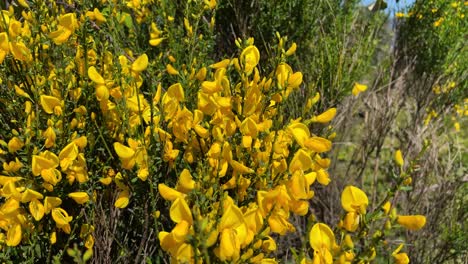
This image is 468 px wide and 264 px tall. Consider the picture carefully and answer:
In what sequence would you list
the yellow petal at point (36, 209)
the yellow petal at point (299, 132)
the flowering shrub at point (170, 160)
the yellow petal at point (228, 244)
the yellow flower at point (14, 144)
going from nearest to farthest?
the yellow petal at point (228, 244) → the flowering shrub at point (170, 160) → the yellow petal at point (299, 132) → the yellow petal at point (36, 209) → the yellow flower at point (14, 144)

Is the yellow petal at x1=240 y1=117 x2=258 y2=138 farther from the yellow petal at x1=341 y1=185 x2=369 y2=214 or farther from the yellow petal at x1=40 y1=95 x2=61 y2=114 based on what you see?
the yellow petal at x1=40 y1=95 x2=61 y2=114

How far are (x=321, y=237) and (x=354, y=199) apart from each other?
0.36 ft

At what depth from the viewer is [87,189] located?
1540 millimetres

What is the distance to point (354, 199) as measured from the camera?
1071mm

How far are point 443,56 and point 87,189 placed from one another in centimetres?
335

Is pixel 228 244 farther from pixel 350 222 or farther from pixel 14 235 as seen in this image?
pixel 14 235

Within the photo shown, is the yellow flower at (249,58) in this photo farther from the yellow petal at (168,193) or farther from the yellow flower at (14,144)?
the yellow flower at (14,144)

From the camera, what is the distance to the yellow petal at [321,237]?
1.07 metres

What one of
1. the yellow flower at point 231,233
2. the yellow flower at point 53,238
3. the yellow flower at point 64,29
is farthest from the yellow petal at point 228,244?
the yellow flower at point 64,29

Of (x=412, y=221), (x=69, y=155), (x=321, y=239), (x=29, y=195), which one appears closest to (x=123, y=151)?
(x=69, y=155)

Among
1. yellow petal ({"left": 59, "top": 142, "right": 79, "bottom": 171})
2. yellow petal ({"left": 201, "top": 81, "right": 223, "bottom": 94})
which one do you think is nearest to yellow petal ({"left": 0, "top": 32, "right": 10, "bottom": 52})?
yellow petal ({"left": 59, "top": 142, "right": 79, "bottom": 171})

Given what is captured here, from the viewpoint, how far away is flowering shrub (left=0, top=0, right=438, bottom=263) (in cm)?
105

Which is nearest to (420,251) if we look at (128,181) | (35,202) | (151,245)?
(151,245)

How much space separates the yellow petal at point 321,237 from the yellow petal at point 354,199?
0.22 ft
